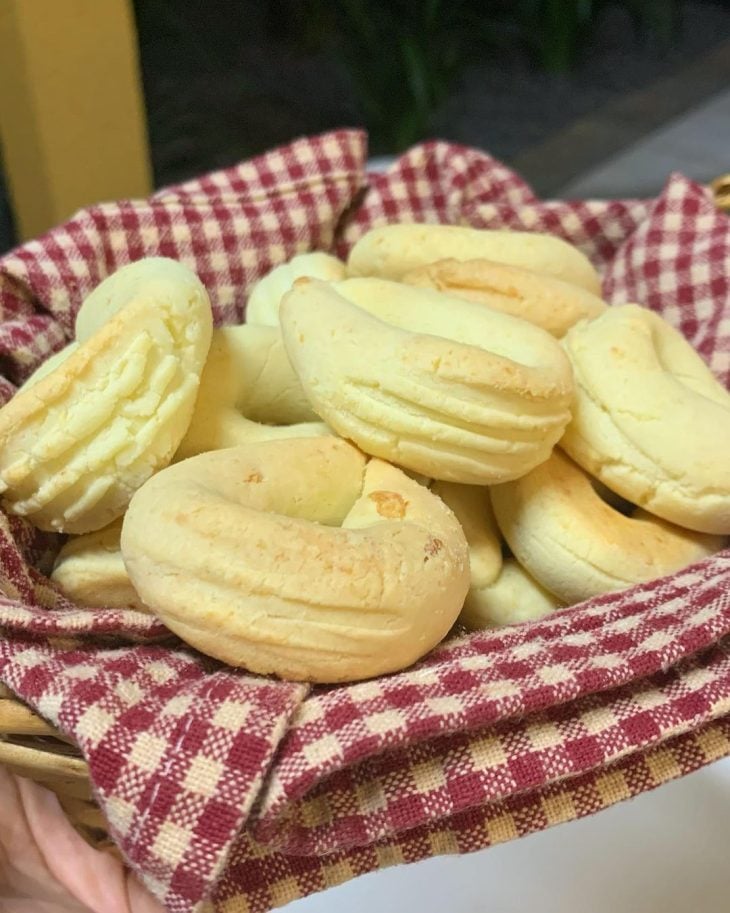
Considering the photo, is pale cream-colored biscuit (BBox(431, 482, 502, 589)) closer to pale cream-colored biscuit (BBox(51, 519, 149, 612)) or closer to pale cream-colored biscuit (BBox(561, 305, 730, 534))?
pale cream-colored biscuit (BBox(561, 305, 730, 534))

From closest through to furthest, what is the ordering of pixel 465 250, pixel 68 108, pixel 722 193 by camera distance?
pixel 465 250
pixel 722 193
pixel 68 108

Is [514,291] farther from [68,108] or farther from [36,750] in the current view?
[68,108]

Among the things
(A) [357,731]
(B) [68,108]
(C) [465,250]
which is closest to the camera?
(A) [357,731]

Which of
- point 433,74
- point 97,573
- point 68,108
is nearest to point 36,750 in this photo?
point 97,573

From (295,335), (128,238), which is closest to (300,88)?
(128,238)

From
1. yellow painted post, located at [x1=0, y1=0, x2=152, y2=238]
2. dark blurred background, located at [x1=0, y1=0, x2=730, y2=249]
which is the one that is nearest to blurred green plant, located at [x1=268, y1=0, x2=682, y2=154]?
dark blurred background, located at [x1=0, y1=0, x2=730, y2=249]

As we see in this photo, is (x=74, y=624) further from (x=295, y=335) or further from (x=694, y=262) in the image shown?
(x=694, y=262)
